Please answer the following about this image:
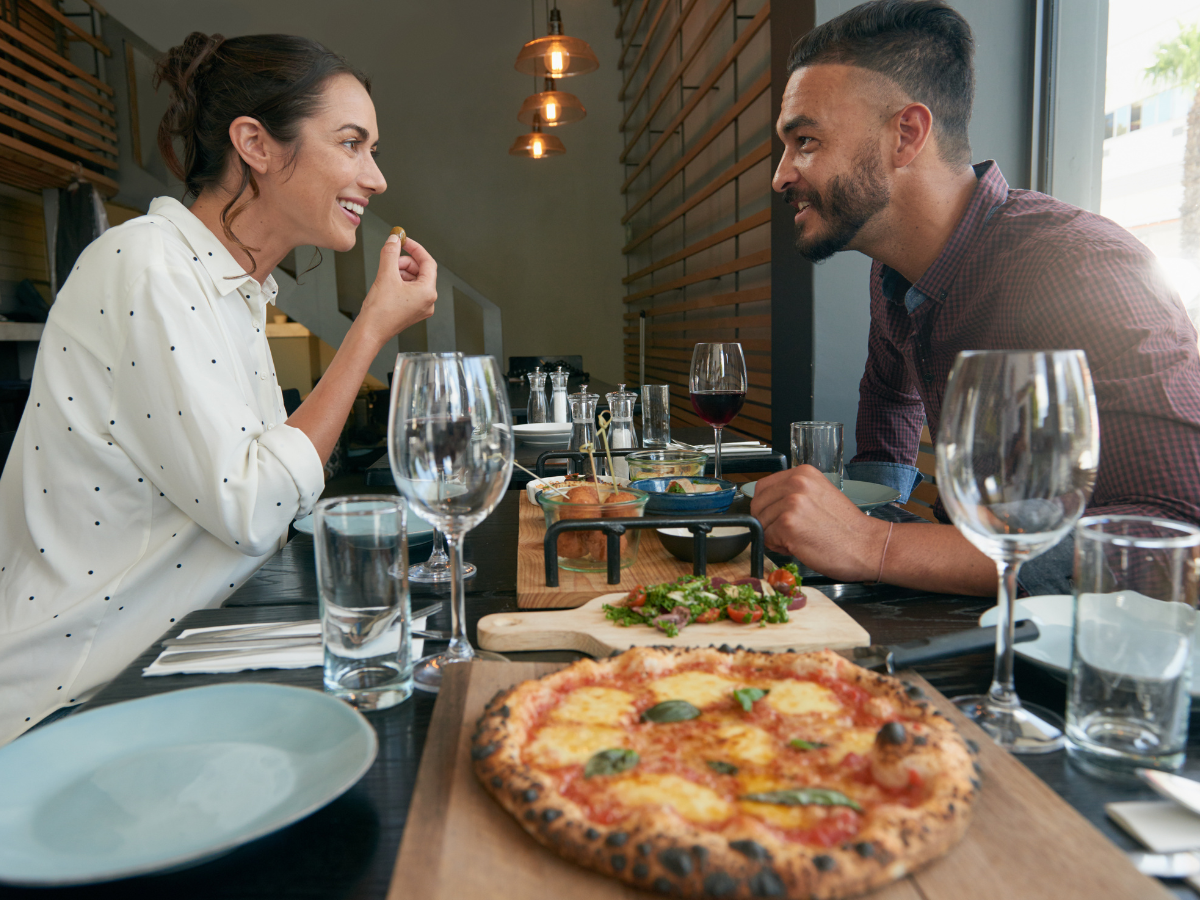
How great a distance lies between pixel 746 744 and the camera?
1.85 ft

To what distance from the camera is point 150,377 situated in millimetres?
1172

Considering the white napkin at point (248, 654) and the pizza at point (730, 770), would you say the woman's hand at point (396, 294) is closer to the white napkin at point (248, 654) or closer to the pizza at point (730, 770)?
the white napkin at point (248, 654)

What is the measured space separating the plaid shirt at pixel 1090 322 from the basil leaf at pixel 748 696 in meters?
0.76

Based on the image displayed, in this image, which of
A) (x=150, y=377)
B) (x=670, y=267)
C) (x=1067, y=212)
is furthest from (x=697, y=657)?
(x=670, y=267)

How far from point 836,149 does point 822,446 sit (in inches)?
34.6

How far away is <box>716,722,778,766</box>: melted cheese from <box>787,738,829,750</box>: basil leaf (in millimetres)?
14

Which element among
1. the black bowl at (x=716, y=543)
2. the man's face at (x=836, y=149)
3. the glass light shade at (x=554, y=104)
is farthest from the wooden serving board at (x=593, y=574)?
the glass light shade at (x=554, y=104)

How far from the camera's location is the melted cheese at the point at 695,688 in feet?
2.09

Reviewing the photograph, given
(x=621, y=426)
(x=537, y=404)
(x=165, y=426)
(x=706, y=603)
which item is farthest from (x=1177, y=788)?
(x=537, y=404)

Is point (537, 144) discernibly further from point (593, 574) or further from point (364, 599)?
point (364, 599)

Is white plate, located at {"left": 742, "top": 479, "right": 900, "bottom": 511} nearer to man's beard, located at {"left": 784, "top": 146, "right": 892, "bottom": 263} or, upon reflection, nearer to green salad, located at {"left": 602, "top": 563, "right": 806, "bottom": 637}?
green salad, located at {"left": 602, "top": 563, "right": 806, "bottom": 637}

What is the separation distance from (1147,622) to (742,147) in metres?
4.46

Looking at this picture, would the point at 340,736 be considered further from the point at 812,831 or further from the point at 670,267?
the point at 670,267

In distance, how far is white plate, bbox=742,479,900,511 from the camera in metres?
1.32
